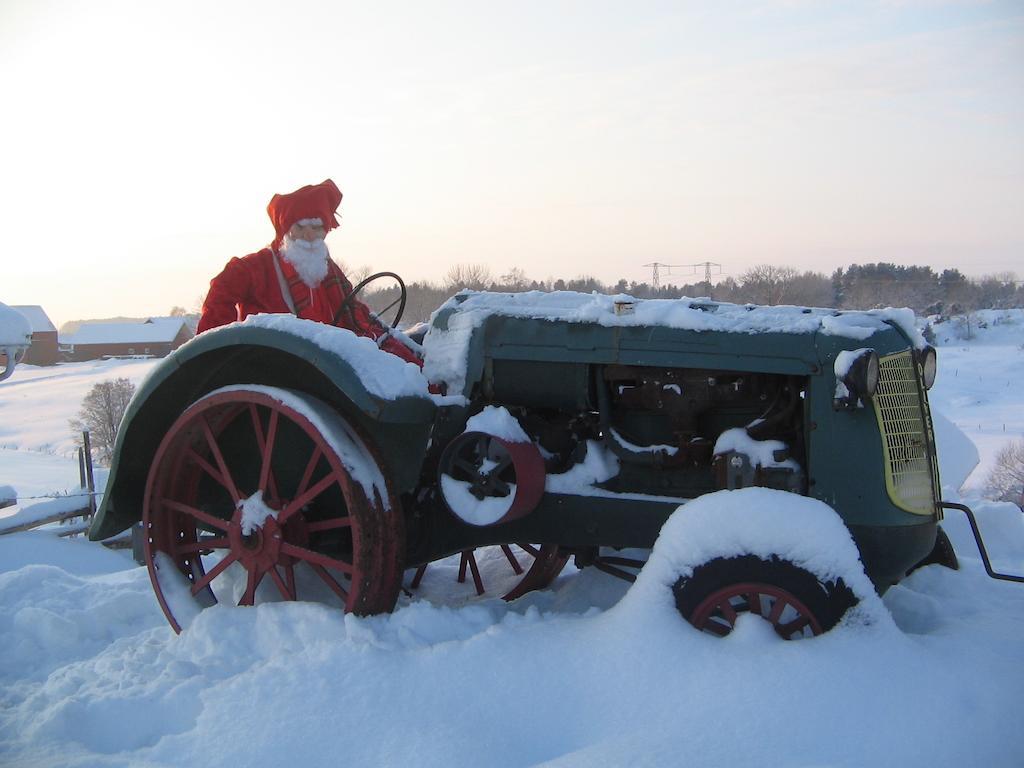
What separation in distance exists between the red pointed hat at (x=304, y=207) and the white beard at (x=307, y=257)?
0.07 m

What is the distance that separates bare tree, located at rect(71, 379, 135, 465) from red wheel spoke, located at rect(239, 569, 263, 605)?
116ft

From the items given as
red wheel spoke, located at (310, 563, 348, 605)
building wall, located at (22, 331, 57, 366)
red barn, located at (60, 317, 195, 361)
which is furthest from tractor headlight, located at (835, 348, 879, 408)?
building wall, located at (22, 331, 57, 366)

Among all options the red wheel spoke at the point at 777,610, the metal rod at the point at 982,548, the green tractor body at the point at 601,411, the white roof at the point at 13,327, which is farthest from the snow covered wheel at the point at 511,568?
the white roof at the point at 13,327

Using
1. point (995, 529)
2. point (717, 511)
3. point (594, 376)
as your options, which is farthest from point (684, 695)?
point (995, 529)

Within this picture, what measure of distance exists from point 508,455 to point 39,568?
7.62 feet

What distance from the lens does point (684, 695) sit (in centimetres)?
226

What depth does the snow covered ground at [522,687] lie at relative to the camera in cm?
210

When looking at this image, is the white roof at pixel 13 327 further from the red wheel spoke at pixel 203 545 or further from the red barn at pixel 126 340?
the red barn at pixel 126 340

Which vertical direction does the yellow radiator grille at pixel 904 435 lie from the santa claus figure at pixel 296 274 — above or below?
below

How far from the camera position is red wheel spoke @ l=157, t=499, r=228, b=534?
3074 mm

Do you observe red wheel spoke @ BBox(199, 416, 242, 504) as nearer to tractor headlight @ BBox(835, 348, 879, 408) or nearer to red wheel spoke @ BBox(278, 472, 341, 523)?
red wheel spoke @ BBox(278, 472, 341, 523)

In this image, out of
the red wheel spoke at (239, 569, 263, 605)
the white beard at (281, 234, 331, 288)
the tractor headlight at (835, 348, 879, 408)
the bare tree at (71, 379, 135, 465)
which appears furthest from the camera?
the bare tree at (71, 379, 135, 465)

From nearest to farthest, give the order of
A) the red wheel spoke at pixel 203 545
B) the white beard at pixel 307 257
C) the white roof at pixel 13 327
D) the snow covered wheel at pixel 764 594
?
the snow covered wheel at pixel 764 594 < the red wheel spoke at pixel 203 545 < the white beard at pixel 307 257 < the white roof at pixel 13 327

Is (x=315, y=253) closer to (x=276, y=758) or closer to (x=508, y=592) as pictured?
(x=508, y=592)
